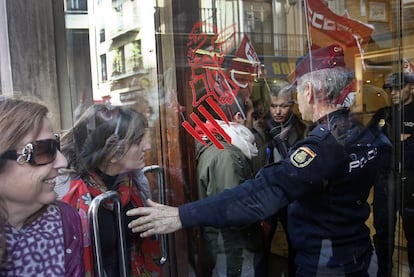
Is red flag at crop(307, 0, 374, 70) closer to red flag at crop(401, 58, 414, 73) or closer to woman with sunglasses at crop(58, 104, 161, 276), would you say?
red flag at crop(401, 58, 414, 73)

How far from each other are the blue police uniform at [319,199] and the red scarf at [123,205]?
0.62 ft

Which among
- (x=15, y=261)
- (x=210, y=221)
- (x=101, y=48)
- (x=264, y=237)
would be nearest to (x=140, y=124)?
(x=101, y=48)

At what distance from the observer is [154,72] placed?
158cm

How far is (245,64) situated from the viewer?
2016mm

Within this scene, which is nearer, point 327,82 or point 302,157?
point 302,157

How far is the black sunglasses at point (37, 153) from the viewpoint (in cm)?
102

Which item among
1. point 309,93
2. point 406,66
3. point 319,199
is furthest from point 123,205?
point 406,66

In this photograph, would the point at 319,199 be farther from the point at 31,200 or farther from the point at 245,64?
the point at 31,200

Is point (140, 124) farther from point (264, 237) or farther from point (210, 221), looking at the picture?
point (264, 237)

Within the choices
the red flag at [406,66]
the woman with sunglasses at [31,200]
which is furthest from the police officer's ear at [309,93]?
the red flag at [406,66]

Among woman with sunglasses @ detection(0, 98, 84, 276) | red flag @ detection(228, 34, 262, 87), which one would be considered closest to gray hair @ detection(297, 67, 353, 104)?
red flag @ detection(228, 34, 262, 87)

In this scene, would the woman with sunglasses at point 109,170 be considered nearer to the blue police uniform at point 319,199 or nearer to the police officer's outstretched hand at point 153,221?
the police officer's outstretched hand at point 153,221

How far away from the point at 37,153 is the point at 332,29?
1931mm

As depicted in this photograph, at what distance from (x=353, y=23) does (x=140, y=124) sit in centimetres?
176
